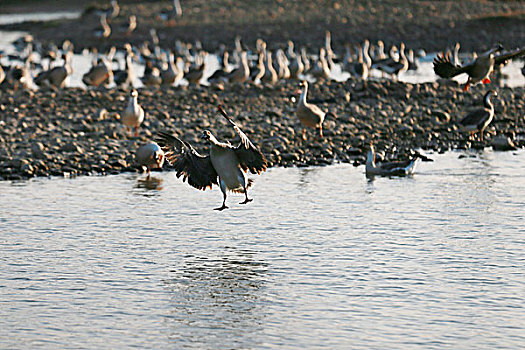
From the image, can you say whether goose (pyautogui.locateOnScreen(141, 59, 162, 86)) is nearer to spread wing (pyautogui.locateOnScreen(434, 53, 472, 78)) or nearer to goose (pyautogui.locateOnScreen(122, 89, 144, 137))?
goose (pyautogui.locateOnScreen(122, 89, 144, 137))

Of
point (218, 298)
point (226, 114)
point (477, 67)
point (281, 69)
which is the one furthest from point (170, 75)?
point (218, 298)

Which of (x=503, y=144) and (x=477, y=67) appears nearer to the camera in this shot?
(x=477, y=67)

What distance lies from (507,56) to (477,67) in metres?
0.99

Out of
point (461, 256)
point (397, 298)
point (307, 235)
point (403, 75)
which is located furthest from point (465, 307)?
point (403, 75)

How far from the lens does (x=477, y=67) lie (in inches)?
747

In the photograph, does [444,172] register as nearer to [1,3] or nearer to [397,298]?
[397,298]

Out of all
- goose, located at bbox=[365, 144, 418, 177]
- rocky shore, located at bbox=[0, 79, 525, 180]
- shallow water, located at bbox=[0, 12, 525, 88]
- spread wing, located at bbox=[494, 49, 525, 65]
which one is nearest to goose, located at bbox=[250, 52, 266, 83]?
rocky shore, located at bbox=[0, 79, 525, 180]

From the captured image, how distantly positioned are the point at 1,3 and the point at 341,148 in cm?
8841

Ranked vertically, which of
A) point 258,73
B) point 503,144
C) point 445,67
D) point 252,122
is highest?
point 445,67

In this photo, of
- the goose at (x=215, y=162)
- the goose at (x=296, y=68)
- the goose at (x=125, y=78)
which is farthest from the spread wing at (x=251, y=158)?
the goose at (x=296, y=68)

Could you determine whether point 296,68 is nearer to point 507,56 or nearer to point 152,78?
point 152,78

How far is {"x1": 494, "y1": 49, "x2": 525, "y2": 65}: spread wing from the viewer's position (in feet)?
56.7

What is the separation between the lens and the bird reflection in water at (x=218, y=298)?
9.91m

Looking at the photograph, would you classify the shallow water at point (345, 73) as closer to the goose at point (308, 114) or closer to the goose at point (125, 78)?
the goose at point (125, 78)
